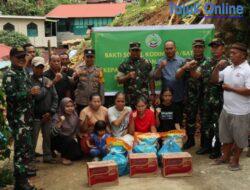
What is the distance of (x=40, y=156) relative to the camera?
7.67 m

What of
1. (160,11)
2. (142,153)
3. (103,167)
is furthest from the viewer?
(160,11)

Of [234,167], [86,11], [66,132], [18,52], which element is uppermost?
[18,52]

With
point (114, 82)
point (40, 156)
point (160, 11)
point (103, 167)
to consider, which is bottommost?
point (40, 156)

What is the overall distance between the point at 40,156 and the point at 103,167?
7.07ft

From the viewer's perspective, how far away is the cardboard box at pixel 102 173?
591 centimetres

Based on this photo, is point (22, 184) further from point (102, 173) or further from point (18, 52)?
point (18, 52)

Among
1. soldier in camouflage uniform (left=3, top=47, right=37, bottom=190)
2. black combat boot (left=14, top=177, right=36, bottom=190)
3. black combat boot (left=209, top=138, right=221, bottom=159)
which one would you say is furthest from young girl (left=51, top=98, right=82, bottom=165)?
black combat boot (left=209, top=138, right=221, bottom=159)

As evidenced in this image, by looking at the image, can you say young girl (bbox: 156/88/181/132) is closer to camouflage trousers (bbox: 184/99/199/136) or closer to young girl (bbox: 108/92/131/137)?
camouflage trousers (bbox: 184/99/199/136)

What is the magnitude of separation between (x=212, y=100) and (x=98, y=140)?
1993mm

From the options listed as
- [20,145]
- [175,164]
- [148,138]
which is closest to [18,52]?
[20,145]

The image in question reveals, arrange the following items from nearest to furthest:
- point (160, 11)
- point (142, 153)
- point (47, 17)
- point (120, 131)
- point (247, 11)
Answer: point (142, 153) < point (120, 131) < point (247, 11) < point (160, 11) < point (47, 17)

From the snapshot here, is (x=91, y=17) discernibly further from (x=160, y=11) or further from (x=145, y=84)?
(x=145, y=84)

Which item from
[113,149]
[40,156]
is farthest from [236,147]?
[40,156]

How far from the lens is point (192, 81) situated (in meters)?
7.20
